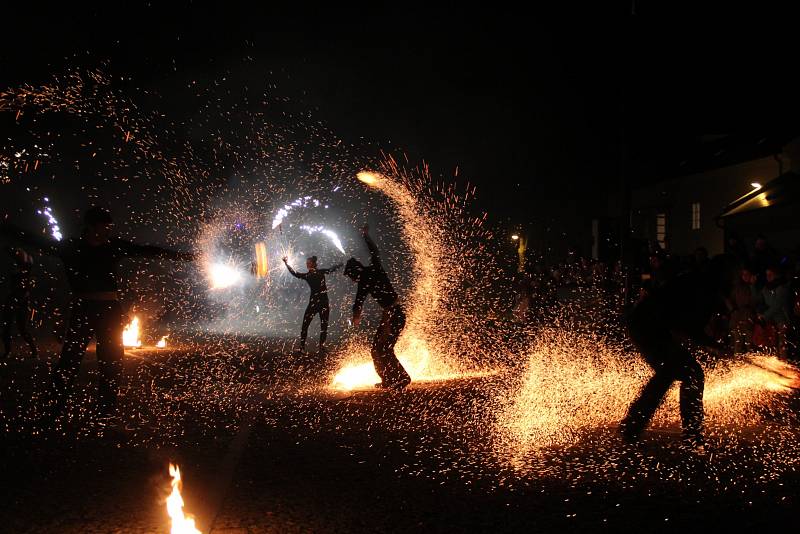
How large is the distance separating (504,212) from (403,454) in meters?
38.0

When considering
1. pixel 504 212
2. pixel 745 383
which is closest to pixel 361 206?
pixel 504 212

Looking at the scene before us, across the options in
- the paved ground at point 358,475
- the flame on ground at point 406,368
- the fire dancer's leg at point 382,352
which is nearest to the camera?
the paved ground at point 358,475

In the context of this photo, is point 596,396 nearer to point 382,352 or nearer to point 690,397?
point 690,397

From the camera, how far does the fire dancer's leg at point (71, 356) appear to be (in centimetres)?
698

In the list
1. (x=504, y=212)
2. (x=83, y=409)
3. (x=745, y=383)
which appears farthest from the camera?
(x=504, y=212)

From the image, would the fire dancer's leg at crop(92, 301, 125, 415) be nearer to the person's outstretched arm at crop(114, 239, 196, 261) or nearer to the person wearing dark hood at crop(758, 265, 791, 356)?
the person's outstretched arm at crop(114, 239, 196, 261)

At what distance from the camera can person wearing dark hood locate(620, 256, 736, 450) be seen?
229 inches

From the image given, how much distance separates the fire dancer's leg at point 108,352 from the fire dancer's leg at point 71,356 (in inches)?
4.6

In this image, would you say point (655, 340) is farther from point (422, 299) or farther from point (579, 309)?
point (422, 299)

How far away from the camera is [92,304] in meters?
7.12

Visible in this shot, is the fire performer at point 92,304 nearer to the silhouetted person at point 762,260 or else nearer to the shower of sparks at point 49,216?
the silhouetted person at point 762,260

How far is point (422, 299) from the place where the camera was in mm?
25484

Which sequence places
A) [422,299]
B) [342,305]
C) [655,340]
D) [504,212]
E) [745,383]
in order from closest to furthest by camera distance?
[655,340], [745,383], [422,299], [342,305], [504,212]

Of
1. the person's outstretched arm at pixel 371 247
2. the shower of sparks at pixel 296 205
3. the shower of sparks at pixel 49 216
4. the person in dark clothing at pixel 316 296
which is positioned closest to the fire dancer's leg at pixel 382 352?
the person's outstretched arm at pixel 371 247
